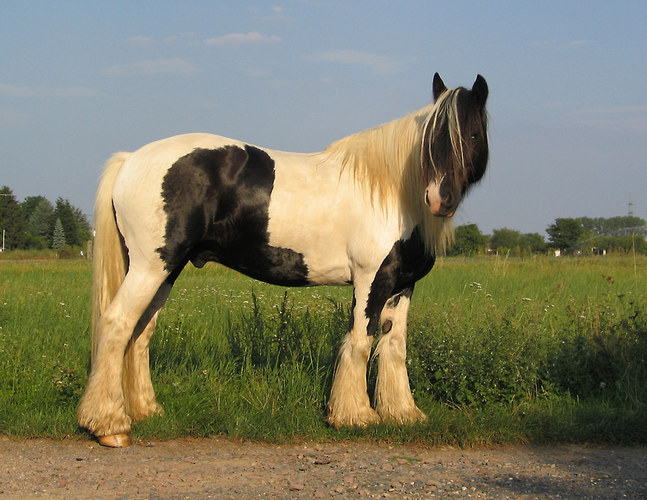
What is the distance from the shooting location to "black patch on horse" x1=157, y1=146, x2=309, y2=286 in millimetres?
4184

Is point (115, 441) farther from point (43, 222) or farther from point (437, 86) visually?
point (43, 222)

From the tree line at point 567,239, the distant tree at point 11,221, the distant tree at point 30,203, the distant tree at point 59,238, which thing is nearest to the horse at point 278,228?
the tree line at point 567,239

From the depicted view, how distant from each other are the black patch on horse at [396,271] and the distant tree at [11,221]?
76.7 meters

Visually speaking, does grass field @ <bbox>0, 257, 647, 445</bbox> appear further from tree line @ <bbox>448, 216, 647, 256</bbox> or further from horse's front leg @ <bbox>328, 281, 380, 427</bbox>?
tree line @ <bbox>448, 216, 647, 256</bbox>

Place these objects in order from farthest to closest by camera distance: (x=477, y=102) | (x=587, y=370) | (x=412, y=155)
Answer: (x=587, y=370)
(x=412, y=155)
(x=477, y=102)

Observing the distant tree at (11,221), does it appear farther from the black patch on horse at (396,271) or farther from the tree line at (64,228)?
the black patch on horse at (396,271)

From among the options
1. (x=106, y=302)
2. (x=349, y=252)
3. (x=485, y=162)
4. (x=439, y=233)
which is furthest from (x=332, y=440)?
(x=485, y=162)

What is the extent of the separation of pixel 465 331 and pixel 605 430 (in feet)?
4.86

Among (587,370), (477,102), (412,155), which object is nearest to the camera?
(477,102)

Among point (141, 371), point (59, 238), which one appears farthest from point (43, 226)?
point (141, 371)

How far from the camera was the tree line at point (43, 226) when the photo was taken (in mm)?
72062

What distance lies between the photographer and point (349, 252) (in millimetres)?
4320

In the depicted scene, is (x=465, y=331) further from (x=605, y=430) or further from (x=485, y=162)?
(x=485, y=162)

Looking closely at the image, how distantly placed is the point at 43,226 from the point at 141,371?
90.3 m
